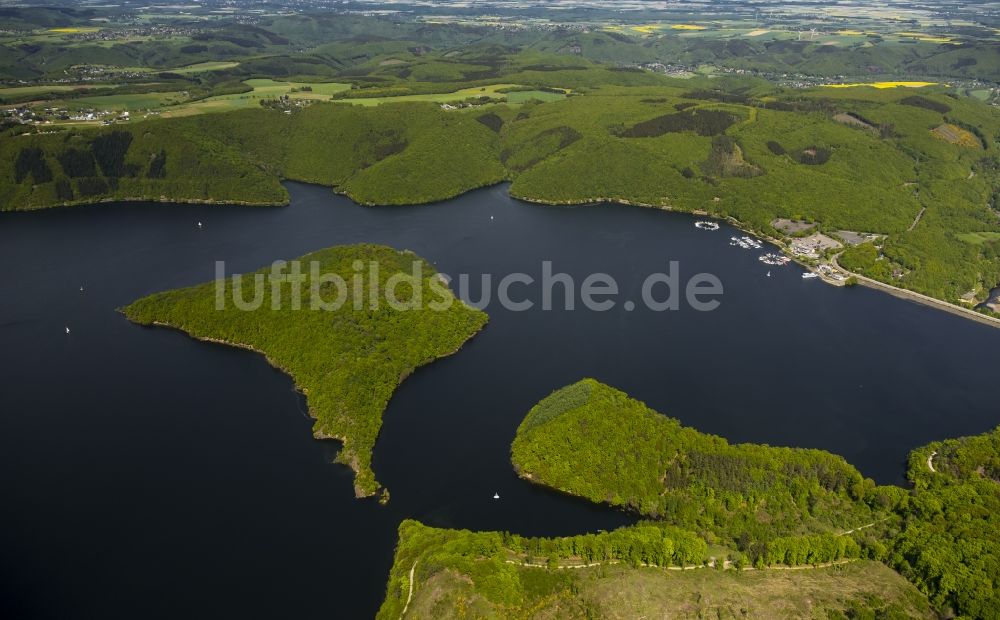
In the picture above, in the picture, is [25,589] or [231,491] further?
[231,491]

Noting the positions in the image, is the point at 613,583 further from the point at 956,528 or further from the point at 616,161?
the point at 616,161

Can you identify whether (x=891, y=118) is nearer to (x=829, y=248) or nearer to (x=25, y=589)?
(x=829, y=248)

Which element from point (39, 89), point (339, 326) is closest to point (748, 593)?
point (339, 326)

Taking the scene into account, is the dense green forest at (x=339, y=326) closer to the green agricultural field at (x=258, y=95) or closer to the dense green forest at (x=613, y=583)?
the dense green forest at (x=613, y=583)

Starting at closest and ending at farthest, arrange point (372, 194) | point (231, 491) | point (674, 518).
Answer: point (674, 518)
point (231, 491)
point (372, 194)

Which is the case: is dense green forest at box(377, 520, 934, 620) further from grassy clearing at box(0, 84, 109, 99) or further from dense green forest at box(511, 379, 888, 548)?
grassy clearing at box(0, 84, 109, 99)

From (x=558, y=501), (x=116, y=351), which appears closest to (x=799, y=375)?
(x=558, y=501)

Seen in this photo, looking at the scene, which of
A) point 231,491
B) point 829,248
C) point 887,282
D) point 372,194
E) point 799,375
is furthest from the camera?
point 372,194
